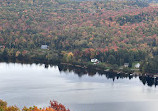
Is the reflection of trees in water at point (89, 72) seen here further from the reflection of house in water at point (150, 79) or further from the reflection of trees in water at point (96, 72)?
the reflection of house in water at point (150, 79)

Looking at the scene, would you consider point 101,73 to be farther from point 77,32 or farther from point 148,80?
point 77,32

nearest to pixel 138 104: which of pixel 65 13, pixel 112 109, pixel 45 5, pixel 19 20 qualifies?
pixel 112 109

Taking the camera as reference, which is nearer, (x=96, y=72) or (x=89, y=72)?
(x=96, y=72)


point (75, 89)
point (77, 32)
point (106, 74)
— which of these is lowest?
point (75, 89)

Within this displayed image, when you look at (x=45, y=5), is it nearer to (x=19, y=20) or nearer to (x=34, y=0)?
(x=34, y=0)

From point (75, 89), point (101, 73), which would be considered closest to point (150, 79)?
point (101, 73)

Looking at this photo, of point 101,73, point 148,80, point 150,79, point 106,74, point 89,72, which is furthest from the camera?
point 89,72
